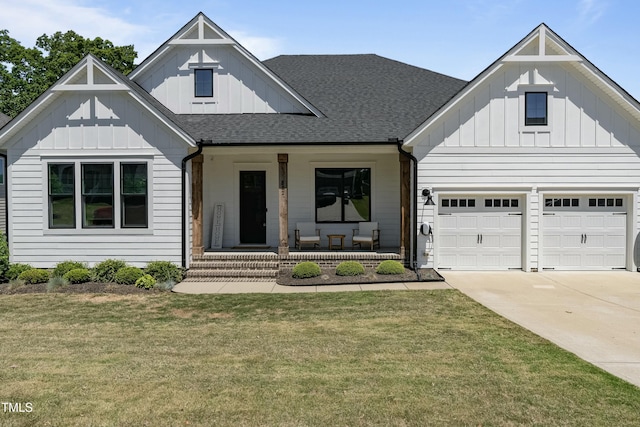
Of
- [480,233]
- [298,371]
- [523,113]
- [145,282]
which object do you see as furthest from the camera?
[480,233]

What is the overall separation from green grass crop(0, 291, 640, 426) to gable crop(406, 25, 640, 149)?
5602mm

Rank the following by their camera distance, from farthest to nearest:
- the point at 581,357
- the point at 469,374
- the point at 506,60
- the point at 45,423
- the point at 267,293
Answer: the point at 506,60 → the point at 267,293 → the point at 581,357 → the point at 469,374 → the point at 45,423

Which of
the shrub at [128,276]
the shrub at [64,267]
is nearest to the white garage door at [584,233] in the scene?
the shrub at [128,276]

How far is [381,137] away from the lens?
12.1 metres

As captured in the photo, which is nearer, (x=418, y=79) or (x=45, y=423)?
(x=45, y=423)

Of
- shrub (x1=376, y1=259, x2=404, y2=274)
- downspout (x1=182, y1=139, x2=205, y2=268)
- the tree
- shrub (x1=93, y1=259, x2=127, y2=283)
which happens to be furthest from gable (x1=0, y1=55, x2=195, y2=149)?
the tree

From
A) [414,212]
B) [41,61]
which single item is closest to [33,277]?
[414,212]

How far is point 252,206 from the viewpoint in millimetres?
14359

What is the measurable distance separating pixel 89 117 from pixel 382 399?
11.2m

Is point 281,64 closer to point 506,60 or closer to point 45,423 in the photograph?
point 506,60

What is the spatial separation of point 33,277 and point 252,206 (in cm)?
645

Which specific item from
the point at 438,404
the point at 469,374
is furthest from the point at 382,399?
the point at 469,374

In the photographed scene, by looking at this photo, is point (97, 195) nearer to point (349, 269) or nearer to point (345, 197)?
point (349, 269)

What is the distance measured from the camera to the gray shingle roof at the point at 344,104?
12.3 metres
